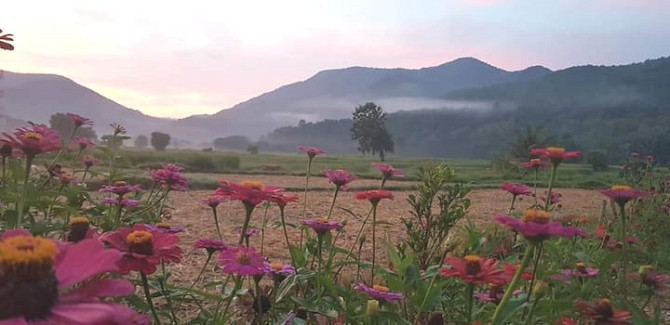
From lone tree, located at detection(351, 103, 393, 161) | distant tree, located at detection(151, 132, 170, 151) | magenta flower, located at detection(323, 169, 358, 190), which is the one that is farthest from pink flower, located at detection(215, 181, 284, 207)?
distant tree, located at detection(151, 132, 170, 151)

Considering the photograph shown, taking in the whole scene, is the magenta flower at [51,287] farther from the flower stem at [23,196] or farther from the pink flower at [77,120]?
the pink flower at [77,120]

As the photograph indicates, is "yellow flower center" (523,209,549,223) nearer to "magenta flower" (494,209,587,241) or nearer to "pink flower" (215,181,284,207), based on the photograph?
"magenta flower" (494,209,587,241)

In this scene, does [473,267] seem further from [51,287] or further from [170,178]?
[170,178]

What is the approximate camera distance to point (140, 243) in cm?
97

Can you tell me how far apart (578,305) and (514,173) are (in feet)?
74.0

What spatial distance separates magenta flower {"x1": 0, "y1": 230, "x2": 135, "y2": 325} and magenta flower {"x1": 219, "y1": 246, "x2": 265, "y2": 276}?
559 millimetres

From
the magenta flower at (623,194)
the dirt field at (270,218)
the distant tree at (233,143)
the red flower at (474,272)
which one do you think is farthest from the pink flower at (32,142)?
the distant tree at (233,143)

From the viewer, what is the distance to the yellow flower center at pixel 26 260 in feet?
1.77

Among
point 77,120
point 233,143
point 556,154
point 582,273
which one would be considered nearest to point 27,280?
point 556,154

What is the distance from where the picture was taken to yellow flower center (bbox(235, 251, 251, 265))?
1.20 metres

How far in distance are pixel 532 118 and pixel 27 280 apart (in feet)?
423

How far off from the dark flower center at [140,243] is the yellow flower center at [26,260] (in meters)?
0.40

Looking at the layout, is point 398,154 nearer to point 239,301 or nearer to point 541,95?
point 541,95

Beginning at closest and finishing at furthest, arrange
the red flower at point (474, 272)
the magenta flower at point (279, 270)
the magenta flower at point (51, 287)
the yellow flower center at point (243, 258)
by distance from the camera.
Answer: the magenta flower at point (51, 287) → the red flower at point (474, 272) → the yellow flower center at point (243, 258) → the magenta flower at point (279, 270)
